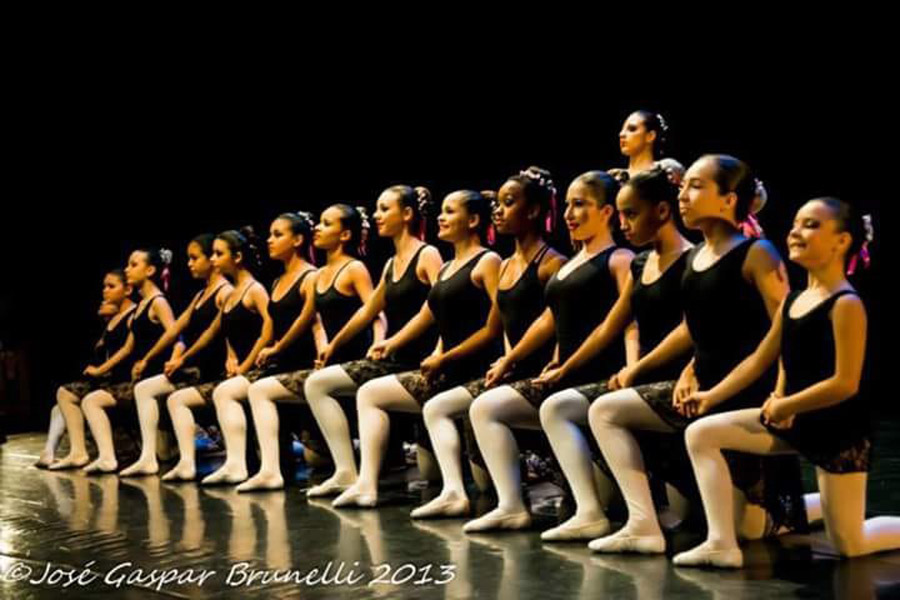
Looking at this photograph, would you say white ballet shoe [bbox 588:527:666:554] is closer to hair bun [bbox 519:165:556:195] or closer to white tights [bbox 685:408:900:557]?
white tights [bbox 685:408:900:557]

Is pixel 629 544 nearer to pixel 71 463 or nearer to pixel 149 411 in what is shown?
pixel 149 411

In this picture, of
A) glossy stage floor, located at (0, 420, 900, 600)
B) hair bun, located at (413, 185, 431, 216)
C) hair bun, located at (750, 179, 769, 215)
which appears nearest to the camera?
glossy stage floor, located at (0, 420, 900, 600)

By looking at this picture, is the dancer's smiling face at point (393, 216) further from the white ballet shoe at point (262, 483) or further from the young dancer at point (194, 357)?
the young dancer at point (194, 357)

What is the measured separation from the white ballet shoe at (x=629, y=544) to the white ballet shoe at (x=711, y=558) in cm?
18

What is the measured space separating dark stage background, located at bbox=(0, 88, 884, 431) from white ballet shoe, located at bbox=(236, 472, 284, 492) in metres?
2.30

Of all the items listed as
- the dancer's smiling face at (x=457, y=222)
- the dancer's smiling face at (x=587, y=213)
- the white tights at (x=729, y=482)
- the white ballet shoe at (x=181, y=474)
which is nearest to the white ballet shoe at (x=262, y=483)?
the white ballet shoe at (x=181, y=474)

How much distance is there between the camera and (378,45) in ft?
24.7

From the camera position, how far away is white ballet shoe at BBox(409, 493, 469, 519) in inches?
184

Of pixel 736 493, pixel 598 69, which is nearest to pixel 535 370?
pixel 736 493

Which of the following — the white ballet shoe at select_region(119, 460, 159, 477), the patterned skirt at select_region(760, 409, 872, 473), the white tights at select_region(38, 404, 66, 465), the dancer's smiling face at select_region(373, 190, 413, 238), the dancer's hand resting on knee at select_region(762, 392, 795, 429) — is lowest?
the white ballet shoe at select_region(119, 460, 159, 477)

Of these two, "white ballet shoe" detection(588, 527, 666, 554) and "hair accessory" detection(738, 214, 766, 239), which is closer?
"white ballet shoe" detection(588, 527, 666, 554)

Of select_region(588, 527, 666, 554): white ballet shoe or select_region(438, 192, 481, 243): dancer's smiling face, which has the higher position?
select_region(438, 192, 481, 243): dancer's smiling face

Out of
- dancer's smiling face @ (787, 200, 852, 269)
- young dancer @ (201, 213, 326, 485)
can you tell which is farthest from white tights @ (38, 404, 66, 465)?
dancer's smiling face @ (787, 200, 852, 269)

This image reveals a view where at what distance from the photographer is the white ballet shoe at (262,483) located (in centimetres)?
555
